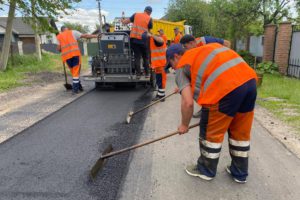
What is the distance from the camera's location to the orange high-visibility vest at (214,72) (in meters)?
2.42

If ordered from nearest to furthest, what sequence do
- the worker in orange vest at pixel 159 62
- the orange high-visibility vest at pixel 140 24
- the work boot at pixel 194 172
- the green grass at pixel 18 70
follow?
the work boot at pixel 194 172
the worker in orange vest at pixel 159 62
the orange high-visibility vest at pixel 140 24
the green grass at pixel 18 70

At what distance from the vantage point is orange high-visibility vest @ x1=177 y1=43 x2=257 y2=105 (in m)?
2.42

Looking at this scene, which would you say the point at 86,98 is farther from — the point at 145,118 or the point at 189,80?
the point at 189,80

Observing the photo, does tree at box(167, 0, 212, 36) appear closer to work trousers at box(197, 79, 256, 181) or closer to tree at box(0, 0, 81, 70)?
tree at box(0, 0, 81, 70)

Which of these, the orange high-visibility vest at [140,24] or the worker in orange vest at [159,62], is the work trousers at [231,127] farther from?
the orange high-visibility vest at [140,24]

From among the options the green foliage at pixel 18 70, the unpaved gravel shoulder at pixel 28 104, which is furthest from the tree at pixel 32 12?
the unpaved gravel shoulder at pixel 28 104

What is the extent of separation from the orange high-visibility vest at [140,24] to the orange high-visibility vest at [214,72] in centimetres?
460

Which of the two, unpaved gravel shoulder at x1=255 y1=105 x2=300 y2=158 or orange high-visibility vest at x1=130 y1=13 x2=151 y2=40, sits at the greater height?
orange high-visibility vest at x1=130 y1=13 x2=151 y2=40

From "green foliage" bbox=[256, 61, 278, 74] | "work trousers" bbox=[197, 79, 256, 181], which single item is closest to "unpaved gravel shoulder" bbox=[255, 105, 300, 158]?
"work trousers" bbox=[197, 79, 256, 181]

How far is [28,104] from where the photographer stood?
629 cm

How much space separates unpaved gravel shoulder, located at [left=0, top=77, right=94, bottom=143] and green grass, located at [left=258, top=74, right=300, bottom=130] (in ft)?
14.8

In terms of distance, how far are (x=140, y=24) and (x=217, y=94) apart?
4.98 m

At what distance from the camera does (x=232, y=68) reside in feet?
8.04

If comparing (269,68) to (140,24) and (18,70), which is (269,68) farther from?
(18,70)
